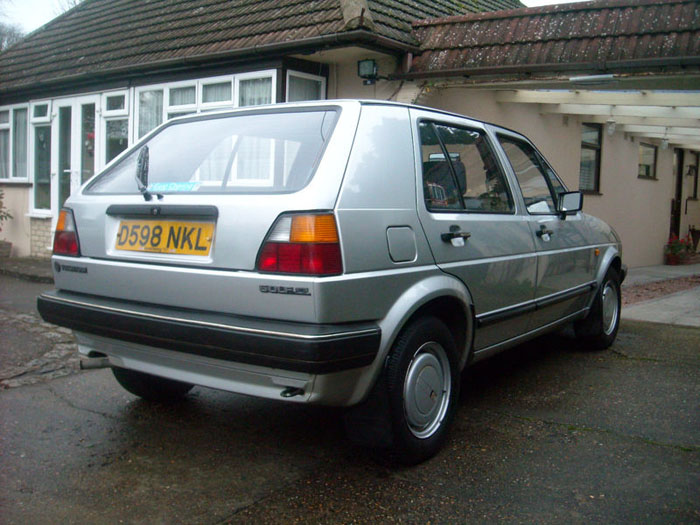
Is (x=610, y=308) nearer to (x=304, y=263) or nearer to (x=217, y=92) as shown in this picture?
(x=304, y=263)

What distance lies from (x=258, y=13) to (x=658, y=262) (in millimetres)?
10257

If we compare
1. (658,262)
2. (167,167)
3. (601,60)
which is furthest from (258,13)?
(658,262)

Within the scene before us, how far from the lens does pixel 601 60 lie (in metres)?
7.14

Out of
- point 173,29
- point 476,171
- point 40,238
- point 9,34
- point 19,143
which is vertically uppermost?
point 9,34

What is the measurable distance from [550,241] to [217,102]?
5.80m

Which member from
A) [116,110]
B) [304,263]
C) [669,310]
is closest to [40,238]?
[116,110]

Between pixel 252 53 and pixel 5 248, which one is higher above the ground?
pixel 252 53

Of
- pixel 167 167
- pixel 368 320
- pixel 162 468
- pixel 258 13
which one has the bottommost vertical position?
pixel 162 468

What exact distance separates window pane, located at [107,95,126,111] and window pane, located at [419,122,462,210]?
26.2 ft

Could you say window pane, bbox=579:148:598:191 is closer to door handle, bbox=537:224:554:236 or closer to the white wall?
door handle, bbox=537:224:554:236

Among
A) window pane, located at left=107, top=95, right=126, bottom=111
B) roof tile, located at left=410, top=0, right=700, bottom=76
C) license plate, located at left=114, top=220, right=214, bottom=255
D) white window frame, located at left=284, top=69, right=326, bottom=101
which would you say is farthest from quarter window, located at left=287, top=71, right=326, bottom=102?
license plate, located at left=114, top=220, right=214, bottom=255

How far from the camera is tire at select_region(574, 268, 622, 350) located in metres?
5.56

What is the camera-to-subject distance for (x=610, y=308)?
5805 millimetres

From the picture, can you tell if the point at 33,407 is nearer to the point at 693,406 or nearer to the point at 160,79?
the point at 693,406
